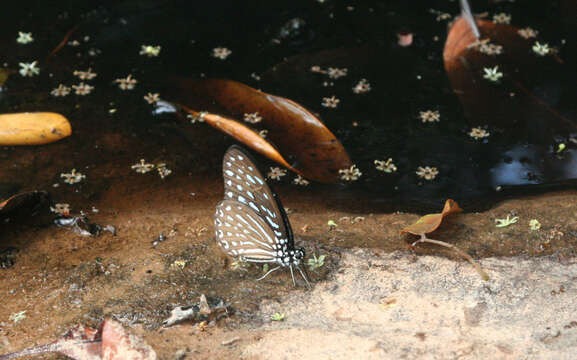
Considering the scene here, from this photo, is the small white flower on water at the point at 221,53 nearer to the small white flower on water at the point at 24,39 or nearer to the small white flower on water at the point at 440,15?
the small white flower on water at the point at 24,39

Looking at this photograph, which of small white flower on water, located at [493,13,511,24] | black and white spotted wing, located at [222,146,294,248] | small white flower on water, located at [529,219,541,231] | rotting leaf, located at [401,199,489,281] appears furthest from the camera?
small white flower on water, located at [493,13,511,24]

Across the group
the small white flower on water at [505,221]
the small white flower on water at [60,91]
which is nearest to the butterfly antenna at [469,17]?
the small white flower on water at [505,221]

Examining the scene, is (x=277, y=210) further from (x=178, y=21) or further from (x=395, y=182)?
(x=178, y=21)

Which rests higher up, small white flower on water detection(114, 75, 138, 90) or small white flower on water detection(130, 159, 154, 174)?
small white flower on water detection(114, 75, 138, 90)

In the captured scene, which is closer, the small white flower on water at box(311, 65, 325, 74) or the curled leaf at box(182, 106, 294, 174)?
the curled leaf at box(182, 106, 294, 174)

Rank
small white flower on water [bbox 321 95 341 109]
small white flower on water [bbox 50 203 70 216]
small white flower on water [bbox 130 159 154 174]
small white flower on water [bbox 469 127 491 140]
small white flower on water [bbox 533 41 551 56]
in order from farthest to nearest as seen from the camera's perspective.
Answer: small white flower on water [bbox 533 41 551 56] → small white flower on water [bbox 321 95 341 109] → small white flower on water [bbox 469 127 491 140] → small white flower on water [bbox 130 159 154 174] → small white flower on water [bbox 50 203 70 216]

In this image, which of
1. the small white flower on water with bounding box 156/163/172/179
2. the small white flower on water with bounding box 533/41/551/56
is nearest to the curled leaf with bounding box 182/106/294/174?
the small white flower on water with bounding box 156/163/172/179

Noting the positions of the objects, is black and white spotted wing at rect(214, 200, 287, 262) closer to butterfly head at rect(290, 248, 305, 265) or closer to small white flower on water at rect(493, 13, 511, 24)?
butterfly head at rect(290, 248, 305, 265)
